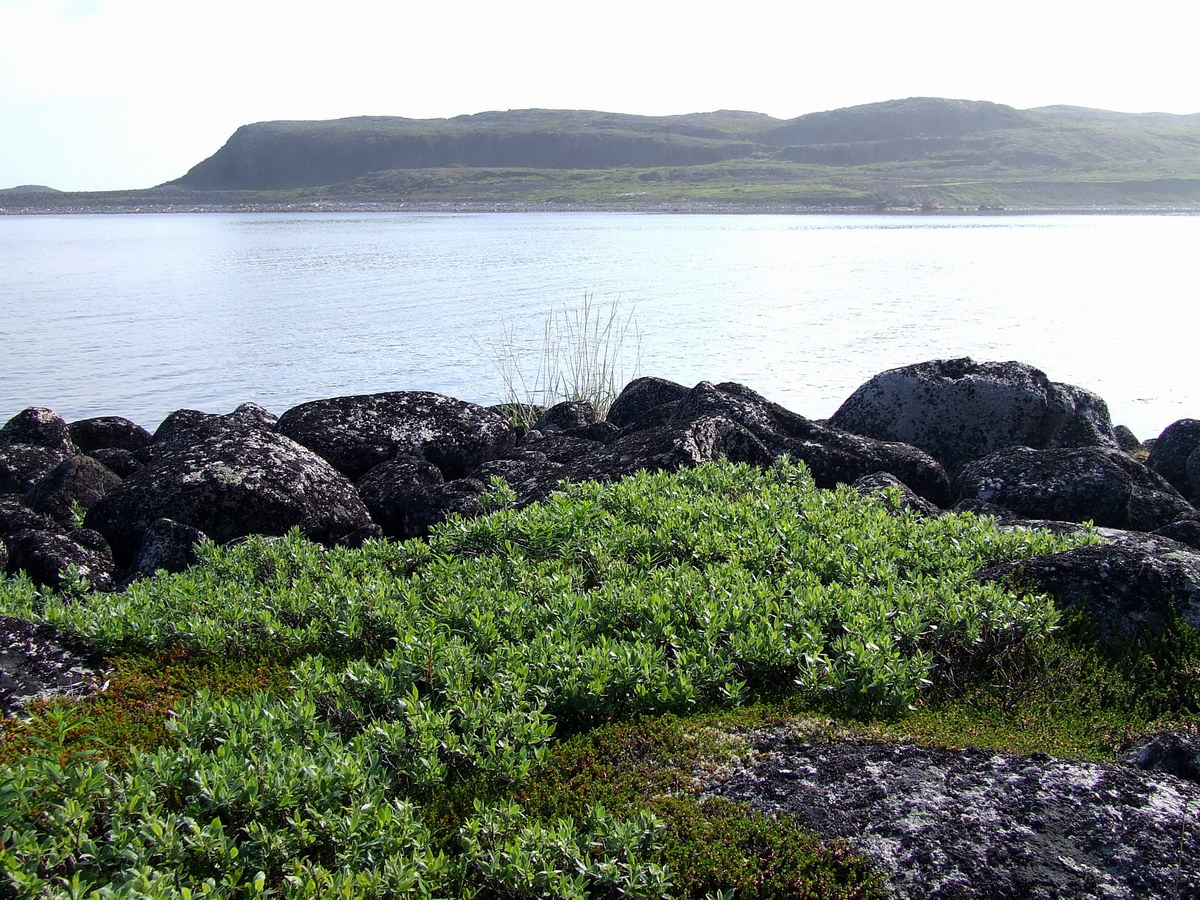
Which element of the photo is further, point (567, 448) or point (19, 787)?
point (567, 448)

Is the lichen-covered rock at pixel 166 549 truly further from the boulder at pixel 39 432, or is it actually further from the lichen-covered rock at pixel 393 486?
the boulder at pixel 39 432

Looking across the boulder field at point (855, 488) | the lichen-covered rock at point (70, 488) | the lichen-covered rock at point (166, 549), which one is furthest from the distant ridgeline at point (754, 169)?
the lichen-covered rock at point (166, 549)

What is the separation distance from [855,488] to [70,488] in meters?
8.27

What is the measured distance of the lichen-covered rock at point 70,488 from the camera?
1025cm

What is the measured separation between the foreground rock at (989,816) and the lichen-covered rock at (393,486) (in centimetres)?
643

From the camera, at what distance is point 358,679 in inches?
185

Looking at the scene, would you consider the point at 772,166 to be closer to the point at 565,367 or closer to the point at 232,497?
the point at 565,367

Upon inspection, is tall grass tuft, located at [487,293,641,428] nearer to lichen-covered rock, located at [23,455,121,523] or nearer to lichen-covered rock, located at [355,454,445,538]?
lichen-covered rock, located at [355,454,445,538]

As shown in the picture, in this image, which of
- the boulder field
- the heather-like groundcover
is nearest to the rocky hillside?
the boulder field

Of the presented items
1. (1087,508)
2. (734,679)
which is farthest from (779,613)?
(1087,508)

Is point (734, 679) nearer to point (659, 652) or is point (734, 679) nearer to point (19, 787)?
point (659, 652)

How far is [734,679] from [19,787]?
323 centimetres

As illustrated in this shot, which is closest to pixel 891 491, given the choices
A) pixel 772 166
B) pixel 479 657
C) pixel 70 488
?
pixel 479 657

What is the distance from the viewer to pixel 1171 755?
14.2 feet
